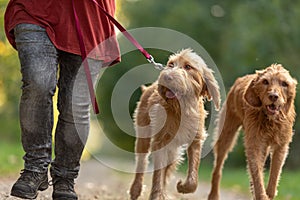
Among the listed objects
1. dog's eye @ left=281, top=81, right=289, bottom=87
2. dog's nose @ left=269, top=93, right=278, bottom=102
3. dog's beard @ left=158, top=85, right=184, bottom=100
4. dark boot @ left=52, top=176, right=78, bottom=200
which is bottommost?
dark boot @ left=52, top=176, right=78, bottom=200

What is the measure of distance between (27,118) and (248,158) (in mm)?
2773

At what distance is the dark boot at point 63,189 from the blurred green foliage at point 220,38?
41.8ft

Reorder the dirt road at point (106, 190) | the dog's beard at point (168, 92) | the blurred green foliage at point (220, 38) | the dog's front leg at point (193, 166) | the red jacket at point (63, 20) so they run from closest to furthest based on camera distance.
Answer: the red jacket at point (63, 20), the dog's beard at point (168, 92), the dog's front leg at point (193, 166), the dirt road at point (106, 190), the blurred green foliage at point (220, 38)

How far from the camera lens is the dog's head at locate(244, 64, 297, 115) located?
716 cm

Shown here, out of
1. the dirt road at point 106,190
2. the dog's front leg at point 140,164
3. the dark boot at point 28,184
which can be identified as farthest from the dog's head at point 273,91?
the dark boot at point 28,184

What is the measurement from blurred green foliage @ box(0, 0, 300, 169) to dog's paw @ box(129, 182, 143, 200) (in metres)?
10.5

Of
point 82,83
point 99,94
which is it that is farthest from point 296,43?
point 82,83

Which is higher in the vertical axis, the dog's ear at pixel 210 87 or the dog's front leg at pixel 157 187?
the dog's ear at pixel 210 87

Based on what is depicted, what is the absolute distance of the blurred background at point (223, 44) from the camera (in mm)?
21125

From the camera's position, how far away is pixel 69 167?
20.4 ft

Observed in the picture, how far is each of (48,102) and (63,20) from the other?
75cm

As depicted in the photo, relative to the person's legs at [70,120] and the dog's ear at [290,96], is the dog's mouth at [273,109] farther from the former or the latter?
the person's legs at [70,120]

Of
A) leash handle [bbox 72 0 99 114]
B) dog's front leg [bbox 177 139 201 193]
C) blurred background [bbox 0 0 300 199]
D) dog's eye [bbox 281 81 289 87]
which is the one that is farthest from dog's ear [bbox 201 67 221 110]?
blurred background [bbox 0 0 300 199]

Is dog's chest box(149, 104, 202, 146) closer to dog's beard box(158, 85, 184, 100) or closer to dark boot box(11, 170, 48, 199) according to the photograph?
dog's beard box(158, 85, 184, 100)
